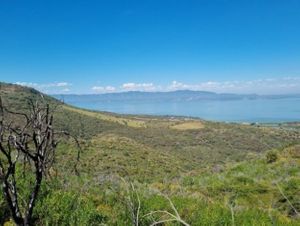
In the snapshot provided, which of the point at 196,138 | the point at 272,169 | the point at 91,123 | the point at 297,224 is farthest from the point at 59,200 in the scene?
the point at 91,123

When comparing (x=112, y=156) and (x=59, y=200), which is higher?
(x=59, y=200)

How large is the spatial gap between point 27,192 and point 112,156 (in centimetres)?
2682

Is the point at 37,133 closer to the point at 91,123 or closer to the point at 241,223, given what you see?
the point at 241,223

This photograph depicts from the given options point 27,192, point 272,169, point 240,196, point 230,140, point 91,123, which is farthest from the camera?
point 91,123

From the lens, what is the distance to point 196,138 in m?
92.9

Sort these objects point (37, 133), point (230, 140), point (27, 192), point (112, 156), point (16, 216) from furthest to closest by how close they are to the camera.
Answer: point (230, 140) → point (112, 156) → point (27, 192) → point (37, 133) → point (16, 216)

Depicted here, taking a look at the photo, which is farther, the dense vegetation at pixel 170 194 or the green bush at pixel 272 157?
the green bush at pixel 272 157

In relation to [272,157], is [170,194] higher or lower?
higher

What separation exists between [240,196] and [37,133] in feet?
21.4

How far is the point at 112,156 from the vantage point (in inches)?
1246

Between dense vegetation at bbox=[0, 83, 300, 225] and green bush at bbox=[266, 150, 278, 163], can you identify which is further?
green bush at bbox=[266, 150, 278, 163]

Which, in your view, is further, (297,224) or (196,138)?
(196,138)

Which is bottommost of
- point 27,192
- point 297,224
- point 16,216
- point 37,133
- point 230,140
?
point 230,140

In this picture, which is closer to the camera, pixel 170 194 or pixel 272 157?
pixel 170 194
